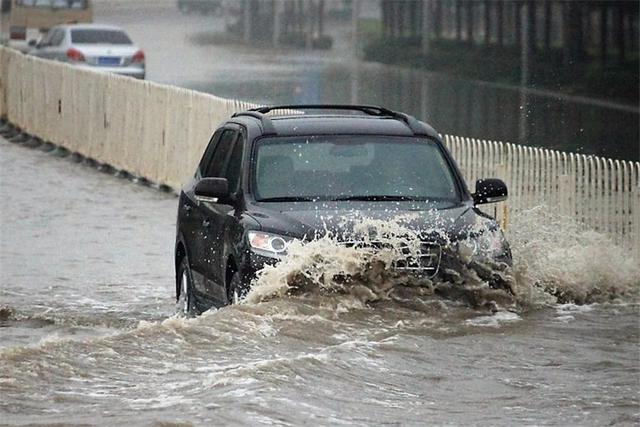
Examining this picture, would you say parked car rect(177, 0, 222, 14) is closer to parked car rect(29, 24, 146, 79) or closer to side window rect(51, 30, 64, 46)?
side window rect(51, 30, 64, 46)

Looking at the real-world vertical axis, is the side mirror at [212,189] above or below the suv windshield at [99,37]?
above

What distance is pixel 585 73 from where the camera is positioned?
148 feet

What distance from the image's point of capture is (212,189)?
12172 mm

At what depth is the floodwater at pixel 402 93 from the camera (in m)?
31.5

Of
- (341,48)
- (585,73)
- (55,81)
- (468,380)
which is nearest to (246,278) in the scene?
(468,380)

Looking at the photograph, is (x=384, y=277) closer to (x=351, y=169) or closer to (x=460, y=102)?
(x=351, y=169)

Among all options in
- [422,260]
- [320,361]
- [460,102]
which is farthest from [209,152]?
[460,102]

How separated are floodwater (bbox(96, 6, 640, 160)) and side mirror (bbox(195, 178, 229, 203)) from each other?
15556 mm

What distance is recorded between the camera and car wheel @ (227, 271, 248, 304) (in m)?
11.5

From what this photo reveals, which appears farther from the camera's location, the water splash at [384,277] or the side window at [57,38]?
the side window at [57,38]

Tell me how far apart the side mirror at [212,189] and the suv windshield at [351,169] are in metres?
0.21

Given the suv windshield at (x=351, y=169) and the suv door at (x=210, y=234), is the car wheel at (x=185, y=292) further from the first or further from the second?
the suv windshield at (x=351, y=169)

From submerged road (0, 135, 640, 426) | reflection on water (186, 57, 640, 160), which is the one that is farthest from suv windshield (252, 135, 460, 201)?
reflection on water (186, 57, 640, 160)

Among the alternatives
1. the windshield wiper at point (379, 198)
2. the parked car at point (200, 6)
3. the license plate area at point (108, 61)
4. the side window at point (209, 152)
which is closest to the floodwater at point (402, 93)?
the license plate area at point (108, 61)
